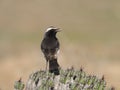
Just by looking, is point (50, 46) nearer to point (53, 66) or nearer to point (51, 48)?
point (51, 48)

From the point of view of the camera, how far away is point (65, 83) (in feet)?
76.4

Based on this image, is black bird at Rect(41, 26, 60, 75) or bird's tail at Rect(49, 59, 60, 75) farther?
black bird at Rect(41, 26, 60, 75)

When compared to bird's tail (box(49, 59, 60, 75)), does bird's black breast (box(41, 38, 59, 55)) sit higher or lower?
higher

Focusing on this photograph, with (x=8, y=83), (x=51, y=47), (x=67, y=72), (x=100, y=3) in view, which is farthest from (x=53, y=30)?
(x=100, y=3)

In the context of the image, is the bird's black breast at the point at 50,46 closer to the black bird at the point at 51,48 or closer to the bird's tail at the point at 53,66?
the black bird at the point at 51,48

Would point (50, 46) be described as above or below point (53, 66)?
above

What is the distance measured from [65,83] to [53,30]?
199 inches

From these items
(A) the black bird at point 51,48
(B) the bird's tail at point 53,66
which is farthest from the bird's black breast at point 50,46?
(B) the bird's tail at point 53,66

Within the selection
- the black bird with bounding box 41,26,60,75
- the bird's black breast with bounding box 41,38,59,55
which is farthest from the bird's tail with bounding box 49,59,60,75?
the bird's black breast with bounding box 41,38,59,55

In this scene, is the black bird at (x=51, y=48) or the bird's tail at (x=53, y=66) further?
the black bird at (x=51, y=48)

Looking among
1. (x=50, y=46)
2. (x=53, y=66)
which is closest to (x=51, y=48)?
(x=50, y=46)

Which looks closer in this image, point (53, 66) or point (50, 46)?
point (53, 66)

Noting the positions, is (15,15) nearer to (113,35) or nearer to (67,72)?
(113,35)

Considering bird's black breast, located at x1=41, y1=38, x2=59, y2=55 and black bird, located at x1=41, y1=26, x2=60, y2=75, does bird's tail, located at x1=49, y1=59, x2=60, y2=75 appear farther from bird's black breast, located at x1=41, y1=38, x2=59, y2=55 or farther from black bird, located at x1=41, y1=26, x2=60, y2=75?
bird's black breast, located at x1=41, y1=38, x2=59, y2=55
